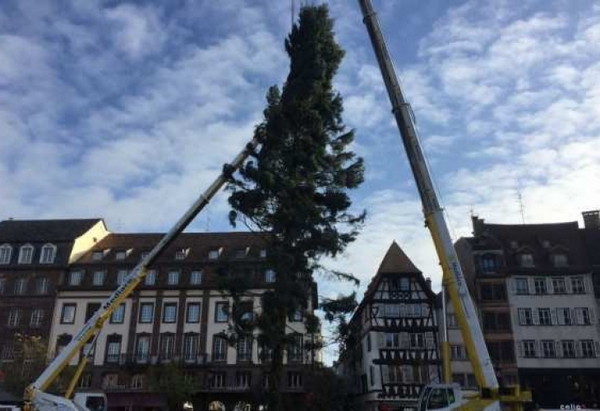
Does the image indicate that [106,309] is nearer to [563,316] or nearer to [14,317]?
[14,317]

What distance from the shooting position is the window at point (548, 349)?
180ft

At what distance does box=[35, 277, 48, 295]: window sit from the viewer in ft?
208

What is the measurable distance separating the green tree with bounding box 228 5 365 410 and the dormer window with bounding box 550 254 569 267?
34344mm

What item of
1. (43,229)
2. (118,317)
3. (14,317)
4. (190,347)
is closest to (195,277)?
(190,347)

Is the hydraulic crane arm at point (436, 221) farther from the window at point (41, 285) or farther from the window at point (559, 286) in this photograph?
the window at point (41, 285)

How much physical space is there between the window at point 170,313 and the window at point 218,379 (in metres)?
7.38

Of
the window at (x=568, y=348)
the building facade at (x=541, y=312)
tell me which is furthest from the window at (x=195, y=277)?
the window at (x=568, y=348)

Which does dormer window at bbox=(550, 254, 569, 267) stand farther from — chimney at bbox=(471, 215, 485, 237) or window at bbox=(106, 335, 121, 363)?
window at bbox=(106, 335, 121, 363)

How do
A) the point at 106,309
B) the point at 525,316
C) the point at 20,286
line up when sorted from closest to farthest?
the point at 106,309, the point at 525,316, the point at 20,286

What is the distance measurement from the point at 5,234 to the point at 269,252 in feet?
169

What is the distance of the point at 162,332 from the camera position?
199ft

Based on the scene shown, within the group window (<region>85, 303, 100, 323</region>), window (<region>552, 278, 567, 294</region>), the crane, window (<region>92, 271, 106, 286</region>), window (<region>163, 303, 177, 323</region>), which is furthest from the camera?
window (<region>92, 271, 106, 286</region>)

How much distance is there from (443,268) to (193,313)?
146 feet

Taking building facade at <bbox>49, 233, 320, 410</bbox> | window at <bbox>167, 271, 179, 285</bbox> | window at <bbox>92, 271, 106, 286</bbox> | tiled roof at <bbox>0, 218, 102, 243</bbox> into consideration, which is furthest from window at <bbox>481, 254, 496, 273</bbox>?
tiled roof at <bbox>0, 218, 102, 243</bbox>
